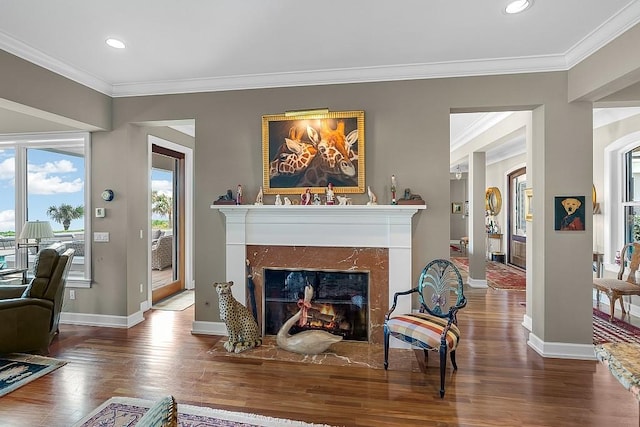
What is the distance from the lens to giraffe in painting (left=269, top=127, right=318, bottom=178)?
142 inches

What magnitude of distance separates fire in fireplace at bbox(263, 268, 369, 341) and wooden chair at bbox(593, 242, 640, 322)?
3.28 m

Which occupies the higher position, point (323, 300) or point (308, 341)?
point (323, 300)

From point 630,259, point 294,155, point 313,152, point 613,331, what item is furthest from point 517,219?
point 294,155

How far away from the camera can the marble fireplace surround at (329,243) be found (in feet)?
11.1

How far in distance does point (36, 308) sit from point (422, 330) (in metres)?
3.56

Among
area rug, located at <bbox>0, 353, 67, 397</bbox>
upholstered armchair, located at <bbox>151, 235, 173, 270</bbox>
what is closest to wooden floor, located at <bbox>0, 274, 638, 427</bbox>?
area rug, located at <bbox>0, 353, 67, 397</bbox>

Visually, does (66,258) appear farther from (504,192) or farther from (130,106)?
(504,192)

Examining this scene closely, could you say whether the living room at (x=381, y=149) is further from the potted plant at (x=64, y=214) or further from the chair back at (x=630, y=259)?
the chair back at (x=630, y=259)

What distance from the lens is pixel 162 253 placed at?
561cm

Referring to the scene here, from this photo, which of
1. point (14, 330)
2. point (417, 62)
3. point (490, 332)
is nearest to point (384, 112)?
point (417, 62)

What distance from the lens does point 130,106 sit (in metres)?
3.99

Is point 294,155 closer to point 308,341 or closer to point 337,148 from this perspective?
point 337,148

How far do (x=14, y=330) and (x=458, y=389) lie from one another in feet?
12.9

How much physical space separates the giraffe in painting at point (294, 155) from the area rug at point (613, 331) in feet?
11.8
